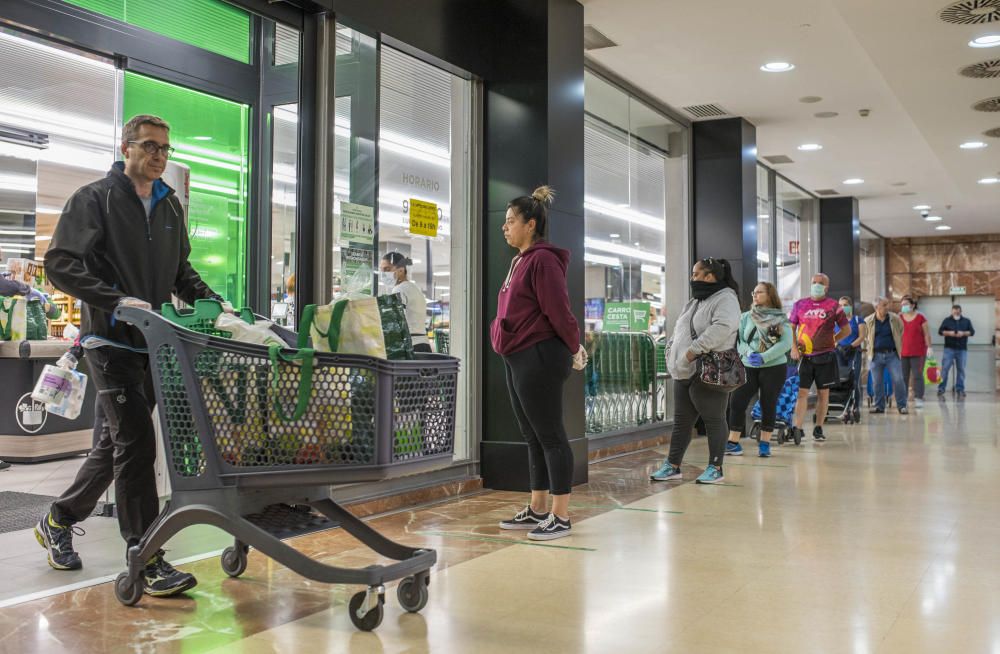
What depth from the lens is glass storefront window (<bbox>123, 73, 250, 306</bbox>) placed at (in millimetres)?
4645

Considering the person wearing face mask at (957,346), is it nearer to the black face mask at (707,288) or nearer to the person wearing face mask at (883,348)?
the person wearing face mask at (883,348)

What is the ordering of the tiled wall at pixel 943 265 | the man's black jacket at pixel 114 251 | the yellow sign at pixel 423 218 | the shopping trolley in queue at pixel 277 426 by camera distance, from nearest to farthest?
the shopping trolley in queue at pixel 277 426
the man's black jacket at pixel 114 251
the yellow sign at pixel 423 218
the tiled wall at pixel 943 265

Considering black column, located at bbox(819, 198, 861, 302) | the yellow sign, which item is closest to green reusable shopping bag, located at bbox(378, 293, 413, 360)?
the yellow sign

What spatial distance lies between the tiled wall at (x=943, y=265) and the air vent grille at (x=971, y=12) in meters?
14.0

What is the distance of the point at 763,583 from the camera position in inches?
130

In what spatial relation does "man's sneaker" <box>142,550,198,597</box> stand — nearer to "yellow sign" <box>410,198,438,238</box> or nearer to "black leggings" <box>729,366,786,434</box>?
"yellow sign" <box>410,198,438,238</box>

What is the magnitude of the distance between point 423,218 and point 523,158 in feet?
2.40

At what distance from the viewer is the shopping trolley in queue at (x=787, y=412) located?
8.34 meters

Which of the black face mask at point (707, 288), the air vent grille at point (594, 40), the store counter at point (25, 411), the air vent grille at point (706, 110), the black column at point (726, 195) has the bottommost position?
the store counter at point (25, 411)

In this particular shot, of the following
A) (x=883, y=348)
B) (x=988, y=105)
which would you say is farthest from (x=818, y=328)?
(x=883, y=348)

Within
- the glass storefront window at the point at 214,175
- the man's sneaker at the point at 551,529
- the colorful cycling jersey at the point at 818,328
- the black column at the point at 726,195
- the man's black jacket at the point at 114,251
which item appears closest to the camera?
the man's black jacket at the point at 114,251

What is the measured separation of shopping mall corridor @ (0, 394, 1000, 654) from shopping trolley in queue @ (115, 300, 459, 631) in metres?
0.31

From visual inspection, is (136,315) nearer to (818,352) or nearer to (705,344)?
(705,344)

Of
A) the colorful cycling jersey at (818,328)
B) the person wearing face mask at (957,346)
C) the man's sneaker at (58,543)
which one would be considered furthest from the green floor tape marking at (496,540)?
the person wearing face mask at (957,346)
